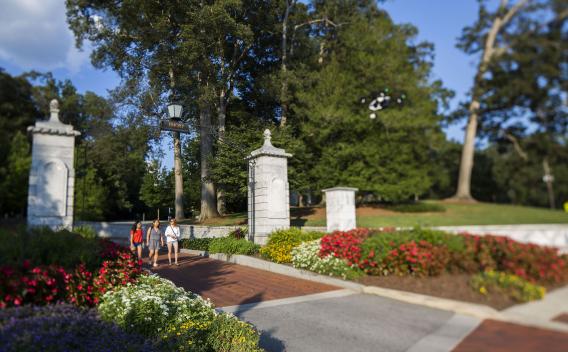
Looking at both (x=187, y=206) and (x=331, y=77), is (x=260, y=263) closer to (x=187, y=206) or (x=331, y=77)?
(x=187, y=206)

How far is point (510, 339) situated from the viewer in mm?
2420

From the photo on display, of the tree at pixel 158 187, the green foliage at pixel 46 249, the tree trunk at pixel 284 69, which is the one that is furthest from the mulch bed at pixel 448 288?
the tree trunk at pixel 284 69

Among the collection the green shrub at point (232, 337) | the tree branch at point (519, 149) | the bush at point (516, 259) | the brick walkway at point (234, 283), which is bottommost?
the brick walkway at point (234, 283)

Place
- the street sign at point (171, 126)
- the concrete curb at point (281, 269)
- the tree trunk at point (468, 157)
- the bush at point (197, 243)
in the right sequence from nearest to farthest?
the concrete curb at point (281, 269) → the tree trunk at point (468, 157) → the street sign at point (171, 126) → the bush at point (197, 243)

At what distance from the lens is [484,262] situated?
3133 mm

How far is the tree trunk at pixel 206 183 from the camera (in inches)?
749

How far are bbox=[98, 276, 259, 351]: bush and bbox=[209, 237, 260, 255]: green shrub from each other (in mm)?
7121

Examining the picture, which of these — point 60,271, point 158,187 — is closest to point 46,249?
point 60,271

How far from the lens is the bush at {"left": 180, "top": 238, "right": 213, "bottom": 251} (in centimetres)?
1556

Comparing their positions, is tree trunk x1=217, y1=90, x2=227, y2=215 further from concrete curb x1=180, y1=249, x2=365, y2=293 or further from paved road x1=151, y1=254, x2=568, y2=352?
paved road x1=151, y1=254, x2=568, y2=352

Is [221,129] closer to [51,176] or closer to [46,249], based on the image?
[51,176]

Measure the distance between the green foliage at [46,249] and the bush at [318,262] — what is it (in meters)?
5.30

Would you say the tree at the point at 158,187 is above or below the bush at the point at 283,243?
above

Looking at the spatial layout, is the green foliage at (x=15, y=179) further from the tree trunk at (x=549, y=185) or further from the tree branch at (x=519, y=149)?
the tree trunk at (x=549, y=185)
